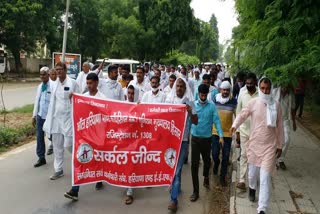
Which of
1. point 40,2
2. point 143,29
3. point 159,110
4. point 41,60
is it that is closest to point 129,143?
point 159,110

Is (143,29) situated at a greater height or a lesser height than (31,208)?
greater

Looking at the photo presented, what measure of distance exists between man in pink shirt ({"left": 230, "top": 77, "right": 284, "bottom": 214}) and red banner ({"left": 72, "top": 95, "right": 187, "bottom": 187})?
970 mm

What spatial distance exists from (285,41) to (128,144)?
248cm

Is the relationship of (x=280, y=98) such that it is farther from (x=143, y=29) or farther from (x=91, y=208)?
(x=143, y=29)

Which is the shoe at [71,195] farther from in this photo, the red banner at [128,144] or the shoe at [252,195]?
the shoe at [252,195]

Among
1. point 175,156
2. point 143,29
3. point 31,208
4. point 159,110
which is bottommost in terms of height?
point 31,208

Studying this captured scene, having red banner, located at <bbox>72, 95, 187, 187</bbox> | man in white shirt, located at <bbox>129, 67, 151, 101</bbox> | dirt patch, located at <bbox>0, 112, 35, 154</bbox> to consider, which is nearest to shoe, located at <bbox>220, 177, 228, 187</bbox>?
red banner, located at <bbox>72, 95, 187, 187</bbox>

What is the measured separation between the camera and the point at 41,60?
155 ft

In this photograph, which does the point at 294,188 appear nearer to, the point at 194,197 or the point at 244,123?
the point at 244,123

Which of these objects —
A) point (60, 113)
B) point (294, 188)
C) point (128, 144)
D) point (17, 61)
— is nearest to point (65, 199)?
point (128, 144)

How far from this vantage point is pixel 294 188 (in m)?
6.75

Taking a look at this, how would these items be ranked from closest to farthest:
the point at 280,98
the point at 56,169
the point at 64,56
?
1. the point at 56,169
2. the point at 280,98
3. the point at 64,56

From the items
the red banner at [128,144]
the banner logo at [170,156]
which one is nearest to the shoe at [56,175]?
the red banner at [128,144]

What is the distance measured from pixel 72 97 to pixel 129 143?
3.49 ft
